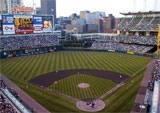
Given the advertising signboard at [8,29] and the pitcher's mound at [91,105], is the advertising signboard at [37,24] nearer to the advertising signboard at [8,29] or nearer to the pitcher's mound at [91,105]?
the advertising signboard at [8,29]

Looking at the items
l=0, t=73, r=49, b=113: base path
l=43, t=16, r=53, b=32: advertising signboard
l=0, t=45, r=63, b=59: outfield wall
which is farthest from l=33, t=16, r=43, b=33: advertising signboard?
l=0, t=73, r=49, b=113: base path

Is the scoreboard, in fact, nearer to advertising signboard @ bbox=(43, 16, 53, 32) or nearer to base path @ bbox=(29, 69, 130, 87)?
advertising signboard @ bbox=(43, 16, 53, 32)

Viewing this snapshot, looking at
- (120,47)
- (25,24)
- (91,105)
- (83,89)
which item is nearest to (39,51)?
(25,24)

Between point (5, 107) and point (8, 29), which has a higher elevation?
point (8, 29)

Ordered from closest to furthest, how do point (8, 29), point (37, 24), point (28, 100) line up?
point (28, 100) < point (8, 29) < point (37, 24)

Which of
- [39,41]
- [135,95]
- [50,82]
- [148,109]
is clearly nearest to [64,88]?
[50,82]

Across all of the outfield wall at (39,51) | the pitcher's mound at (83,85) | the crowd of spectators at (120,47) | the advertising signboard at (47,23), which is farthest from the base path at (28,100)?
the crowd of spectators at (120,47)

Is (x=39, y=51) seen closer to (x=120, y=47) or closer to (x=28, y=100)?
(x=120, y=47)
